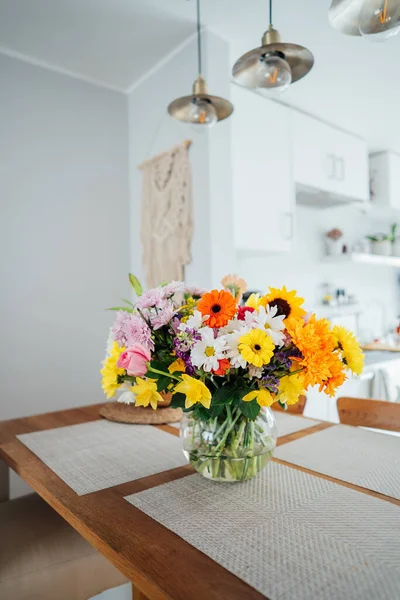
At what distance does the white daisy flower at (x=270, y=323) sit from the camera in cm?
80

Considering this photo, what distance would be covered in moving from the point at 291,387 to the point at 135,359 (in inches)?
12.2

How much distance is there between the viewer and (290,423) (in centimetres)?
139

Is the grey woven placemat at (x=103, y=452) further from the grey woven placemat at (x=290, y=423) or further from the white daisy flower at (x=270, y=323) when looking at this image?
the white daisy flower at (x=270, y=323)

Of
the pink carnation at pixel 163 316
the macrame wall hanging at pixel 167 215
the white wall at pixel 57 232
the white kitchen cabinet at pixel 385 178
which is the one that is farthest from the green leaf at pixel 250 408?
the white kitchen cabinet at pixel 385 178

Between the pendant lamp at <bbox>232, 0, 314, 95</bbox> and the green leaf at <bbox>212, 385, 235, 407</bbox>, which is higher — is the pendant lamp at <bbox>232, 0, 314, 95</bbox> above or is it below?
above

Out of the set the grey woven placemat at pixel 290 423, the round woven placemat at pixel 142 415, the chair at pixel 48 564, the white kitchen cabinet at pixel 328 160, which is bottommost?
the chair at pixel 48 564

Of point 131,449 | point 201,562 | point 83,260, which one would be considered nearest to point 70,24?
point 83,260

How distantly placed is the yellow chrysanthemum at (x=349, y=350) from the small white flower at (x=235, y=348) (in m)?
0.21

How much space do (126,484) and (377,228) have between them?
14.0 ft

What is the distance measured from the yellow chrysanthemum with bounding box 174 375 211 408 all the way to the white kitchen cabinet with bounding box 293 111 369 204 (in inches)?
90.6

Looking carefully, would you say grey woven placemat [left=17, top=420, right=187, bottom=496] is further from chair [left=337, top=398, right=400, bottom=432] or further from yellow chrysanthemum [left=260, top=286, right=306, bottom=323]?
chair [left=337, top=398, right=400, bottom=432]

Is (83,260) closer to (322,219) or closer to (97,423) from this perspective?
(97,423)

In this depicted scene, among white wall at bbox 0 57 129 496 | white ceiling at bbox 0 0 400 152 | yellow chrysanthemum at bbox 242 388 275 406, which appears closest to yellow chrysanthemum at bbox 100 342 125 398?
yellow chrysanthemum at bbox 242 388 275 406

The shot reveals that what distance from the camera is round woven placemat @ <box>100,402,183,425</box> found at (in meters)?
1.39
